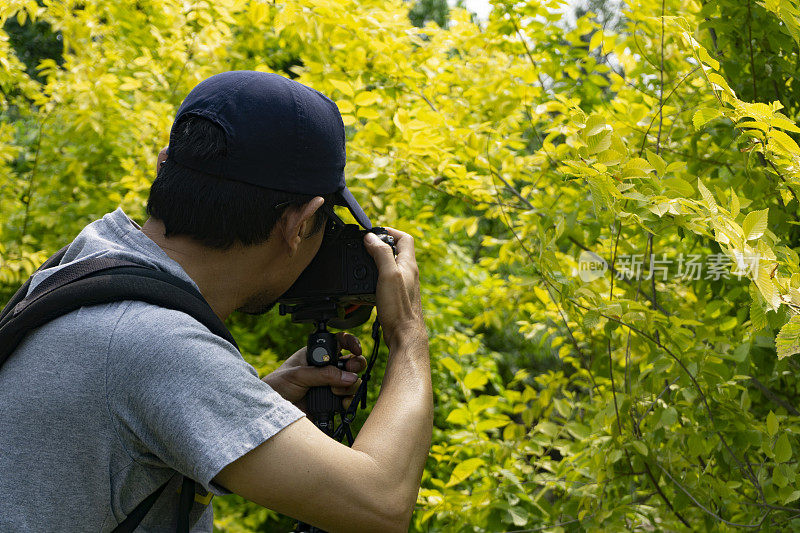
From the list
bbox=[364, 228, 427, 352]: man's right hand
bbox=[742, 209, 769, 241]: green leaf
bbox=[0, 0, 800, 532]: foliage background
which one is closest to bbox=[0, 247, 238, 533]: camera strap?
bbox=[364, 228, 427, 352]: man's right hand

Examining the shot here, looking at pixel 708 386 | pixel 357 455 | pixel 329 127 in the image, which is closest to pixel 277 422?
pixel 357 455

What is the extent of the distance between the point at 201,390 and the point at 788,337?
934 millimetres

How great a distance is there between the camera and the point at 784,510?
71.4 inches

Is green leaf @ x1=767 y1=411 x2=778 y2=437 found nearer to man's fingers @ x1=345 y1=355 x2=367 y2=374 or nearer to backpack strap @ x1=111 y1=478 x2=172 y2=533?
man's fingers @ x1=345 y1=355 x2=367 y2=374

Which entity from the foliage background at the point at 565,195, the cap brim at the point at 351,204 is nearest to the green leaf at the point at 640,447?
the foliage background at the point at 565,195

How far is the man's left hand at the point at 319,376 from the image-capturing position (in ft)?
5.42

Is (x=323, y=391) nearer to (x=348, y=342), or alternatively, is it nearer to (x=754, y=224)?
(x=348, y=342)

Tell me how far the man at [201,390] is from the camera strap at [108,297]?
16 mm

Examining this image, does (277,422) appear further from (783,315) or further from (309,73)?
(309,73)

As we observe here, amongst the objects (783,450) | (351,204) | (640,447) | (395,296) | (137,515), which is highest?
(351,204)

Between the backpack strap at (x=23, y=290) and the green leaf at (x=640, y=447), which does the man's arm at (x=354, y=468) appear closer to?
the backpack strap at (x=23, y=290)

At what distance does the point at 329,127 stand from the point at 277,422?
55 centimetres

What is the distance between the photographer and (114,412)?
106 cm

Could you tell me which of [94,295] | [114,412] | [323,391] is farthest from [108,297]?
[323,391]
